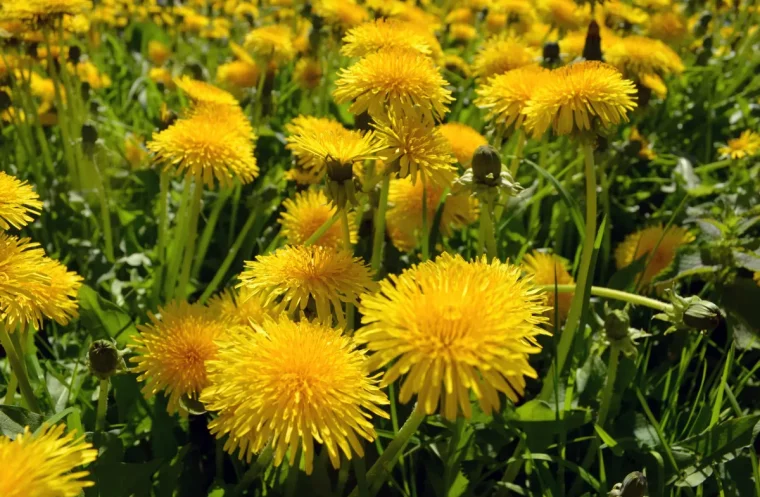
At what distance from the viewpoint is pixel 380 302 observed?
2.87 ft

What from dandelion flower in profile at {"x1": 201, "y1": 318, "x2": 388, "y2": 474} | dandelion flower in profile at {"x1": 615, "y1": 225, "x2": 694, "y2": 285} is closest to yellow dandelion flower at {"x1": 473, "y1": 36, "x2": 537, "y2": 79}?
Result: dandelion flower in profile at {"x1": 615, "y1": 225, "x2": 694, "y2": 285}

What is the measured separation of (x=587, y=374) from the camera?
1.48m

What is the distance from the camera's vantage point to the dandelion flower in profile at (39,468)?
0.67m

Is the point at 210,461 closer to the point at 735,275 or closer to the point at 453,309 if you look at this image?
the point at 453,309

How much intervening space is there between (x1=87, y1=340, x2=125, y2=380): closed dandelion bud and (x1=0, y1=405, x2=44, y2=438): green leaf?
116 millimetres

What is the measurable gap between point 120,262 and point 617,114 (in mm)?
1475

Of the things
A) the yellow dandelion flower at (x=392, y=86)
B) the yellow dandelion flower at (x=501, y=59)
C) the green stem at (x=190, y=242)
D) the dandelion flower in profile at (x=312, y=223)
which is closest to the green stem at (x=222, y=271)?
the green stem at (x=190, y=242)

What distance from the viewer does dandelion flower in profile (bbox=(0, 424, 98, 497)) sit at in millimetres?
672

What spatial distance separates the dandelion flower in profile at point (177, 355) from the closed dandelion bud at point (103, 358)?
4 cm

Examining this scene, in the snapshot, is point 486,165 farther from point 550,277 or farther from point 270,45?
point 270,45

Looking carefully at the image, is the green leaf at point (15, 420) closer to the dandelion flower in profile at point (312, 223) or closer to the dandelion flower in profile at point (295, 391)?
the dandelion flower in profile at point (295, 391)

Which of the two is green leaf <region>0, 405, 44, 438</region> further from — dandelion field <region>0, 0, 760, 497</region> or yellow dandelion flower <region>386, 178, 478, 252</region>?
yellow dandelion flower <region>386, 178, 478, 252</region>

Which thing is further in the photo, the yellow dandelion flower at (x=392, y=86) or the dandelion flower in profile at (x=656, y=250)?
the dandelion flower in profile at (x=656, y=250)

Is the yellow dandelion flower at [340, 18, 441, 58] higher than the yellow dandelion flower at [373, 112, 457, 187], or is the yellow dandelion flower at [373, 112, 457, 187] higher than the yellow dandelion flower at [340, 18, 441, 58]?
the yellow dandelion flower at [340, 18, 441, 58]
